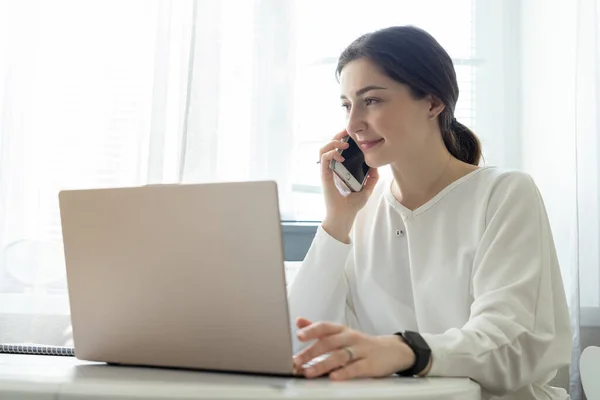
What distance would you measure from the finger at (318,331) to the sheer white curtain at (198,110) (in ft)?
3.42

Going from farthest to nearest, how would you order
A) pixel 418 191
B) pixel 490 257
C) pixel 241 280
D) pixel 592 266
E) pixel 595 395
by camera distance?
1. pixel 592 266
2. pixel 595 395
3. pixel 418 191
4. pixel 490 257
5. pixel 241 280

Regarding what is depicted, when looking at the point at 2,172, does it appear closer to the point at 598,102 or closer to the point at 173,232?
the point at 173,232

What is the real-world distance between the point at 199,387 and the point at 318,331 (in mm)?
208

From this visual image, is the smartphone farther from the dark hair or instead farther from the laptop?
the laptop

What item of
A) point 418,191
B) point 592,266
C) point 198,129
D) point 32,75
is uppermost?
point 32,75

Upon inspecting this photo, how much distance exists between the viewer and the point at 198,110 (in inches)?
76.8

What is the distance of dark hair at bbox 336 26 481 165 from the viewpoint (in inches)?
59.1

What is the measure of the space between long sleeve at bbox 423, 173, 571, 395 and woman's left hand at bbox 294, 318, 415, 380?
7 centimetres

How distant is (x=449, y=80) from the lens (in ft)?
5.11

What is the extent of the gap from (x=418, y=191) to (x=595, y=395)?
0.60 m

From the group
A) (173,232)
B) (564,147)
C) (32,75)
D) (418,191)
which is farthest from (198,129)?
(173,232)

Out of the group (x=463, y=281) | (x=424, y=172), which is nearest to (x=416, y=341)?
(x=463, y=281)

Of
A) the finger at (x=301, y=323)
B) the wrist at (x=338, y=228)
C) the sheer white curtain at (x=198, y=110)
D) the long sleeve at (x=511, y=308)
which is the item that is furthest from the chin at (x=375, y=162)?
the finger at (x=301, y=323)

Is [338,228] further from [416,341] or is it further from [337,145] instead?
[416,341]
